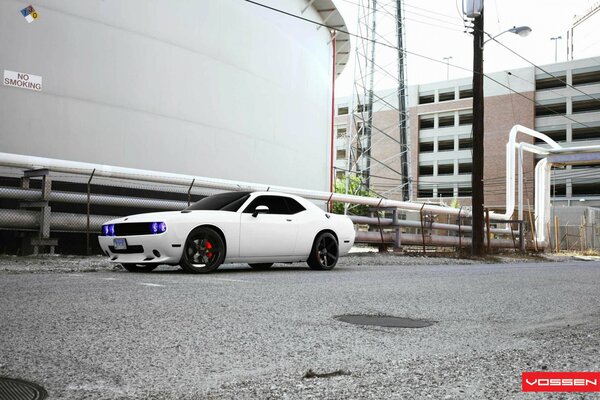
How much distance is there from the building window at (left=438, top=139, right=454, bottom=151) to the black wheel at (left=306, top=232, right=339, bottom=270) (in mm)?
65594

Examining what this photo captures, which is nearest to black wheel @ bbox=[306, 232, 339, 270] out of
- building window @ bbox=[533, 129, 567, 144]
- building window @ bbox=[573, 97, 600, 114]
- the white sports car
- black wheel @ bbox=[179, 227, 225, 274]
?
the white sports car

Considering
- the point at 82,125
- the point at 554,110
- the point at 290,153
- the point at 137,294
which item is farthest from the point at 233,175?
the point at 554,110

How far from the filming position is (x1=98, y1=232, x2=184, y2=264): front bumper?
9430mm

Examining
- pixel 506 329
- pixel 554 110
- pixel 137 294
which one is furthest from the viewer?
pixel 554 110

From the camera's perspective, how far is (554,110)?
219ft

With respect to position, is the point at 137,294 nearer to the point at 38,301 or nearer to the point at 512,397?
the point at 38,301

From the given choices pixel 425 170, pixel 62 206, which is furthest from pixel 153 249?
pixel 425 170

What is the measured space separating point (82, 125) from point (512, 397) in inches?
504

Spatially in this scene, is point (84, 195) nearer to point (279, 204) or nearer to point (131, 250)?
point (131, 250)

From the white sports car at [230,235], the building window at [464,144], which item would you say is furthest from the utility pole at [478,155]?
the building window at [464,144]

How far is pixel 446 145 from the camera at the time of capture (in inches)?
2970

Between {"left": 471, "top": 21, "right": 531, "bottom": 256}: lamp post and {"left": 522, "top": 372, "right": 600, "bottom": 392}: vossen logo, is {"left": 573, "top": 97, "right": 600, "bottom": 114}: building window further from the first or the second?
{"left": 522, "top": 372, "right": 600, "bottom": 392}: vossen logo

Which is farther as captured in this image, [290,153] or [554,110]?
[554,110]

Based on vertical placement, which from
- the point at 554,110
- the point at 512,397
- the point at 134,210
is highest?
the point at 554,110
